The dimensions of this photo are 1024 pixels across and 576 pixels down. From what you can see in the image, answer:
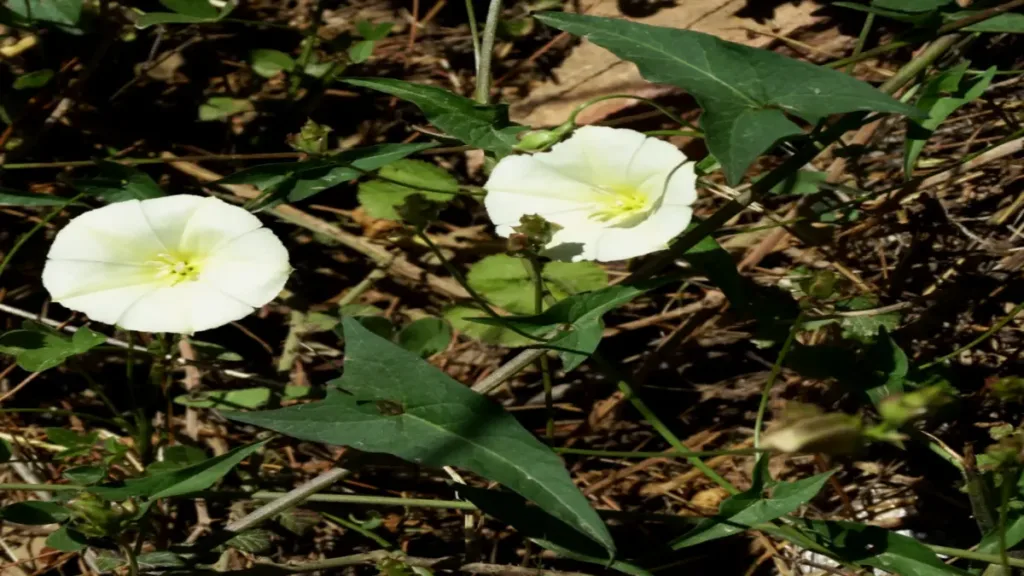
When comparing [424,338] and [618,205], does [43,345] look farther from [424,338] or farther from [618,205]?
[618,205]

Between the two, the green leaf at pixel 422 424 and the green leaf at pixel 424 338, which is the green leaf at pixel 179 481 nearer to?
the green leaf at pixel 422 424

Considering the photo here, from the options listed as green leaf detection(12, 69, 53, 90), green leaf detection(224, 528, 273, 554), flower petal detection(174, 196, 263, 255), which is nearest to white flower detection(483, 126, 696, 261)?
flower petal detection(174, 196, 263, 255)

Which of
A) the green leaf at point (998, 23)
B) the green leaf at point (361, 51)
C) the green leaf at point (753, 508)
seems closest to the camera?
the green leaf at point (753, 508)

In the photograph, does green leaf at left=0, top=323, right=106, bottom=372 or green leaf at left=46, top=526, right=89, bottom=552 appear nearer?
green leaf at left=46, top=526, right=89, bottom=552

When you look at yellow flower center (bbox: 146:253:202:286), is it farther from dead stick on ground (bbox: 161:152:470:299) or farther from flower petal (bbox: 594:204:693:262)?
flower petal (bbox: 594:204:693:262)

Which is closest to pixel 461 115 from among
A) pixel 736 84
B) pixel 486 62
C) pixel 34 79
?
pixel 486 62

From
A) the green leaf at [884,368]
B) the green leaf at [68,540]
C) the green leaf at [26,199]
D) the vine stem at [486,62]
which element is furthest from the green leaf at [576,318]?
the green leaf at [26,199]

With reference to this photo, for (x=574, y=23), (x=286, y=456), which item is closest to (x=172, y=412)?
(x=286, y=456)
